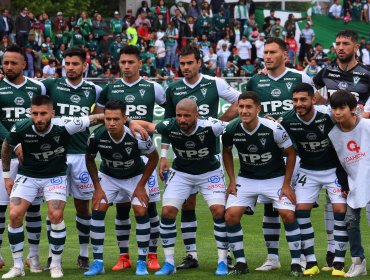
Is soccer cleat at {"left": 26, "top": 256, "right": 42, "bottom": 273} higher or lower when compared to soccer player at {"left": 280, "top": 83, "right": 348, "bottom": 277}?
lower

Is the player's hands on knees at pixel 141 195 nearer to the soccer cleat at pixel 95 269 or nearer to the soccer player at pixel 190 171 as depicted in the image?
the soccer player at pixel 190 171

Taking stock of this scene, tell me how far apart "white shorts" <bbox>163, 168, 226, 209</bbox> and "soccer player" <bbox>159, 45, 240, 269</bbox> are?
0.24m

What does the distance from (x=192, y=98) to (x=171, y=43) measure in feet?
87.7

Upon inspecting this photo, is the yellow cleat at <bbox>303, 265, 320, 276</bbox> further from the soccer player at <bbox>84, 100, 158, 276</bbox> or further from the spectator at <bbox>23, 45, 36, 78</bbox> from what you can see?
the spectator at <bbox>23, 45, 36, 78</bbox>

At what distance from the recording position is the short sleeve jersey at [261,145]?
12.7 metres

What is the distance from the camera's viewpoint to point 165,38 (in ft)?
132

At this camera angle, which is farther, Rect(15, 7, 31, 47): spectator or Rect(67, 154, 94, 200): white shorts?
Rect(15, 7, 31, 47): spectator

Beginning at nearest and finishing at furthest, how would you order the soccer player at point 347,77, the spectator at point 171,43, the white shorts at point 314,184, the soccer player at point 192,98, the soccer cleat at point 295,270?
the soccer cleat at point 295,270, the white shorts at point 314,184, the soccer player at point 347,77, the soccer player at point 192,98, the spectator at point 171,43

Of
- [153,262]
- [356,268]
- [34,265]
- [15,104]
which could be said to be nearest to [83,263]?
[34,265]

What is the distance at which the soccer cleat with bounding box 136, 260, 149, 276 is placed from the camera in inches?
500

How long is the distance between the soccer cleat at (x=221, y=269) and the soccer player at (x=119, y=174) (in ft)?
2.88

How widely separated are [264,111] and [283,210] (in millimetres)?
1613

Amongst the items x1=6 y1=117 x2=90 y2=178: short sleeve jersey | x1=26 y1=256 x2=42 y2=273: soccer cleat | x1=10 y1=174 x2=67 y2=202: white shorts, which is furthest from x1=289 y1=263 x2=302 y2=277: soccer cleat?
x1=26 y1=256 x2=42 y2=273: soccer cleat

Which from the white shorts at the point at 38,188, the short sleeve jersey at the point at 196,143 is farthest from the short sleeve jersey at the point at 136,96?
the white shorts at the point at 38,188
